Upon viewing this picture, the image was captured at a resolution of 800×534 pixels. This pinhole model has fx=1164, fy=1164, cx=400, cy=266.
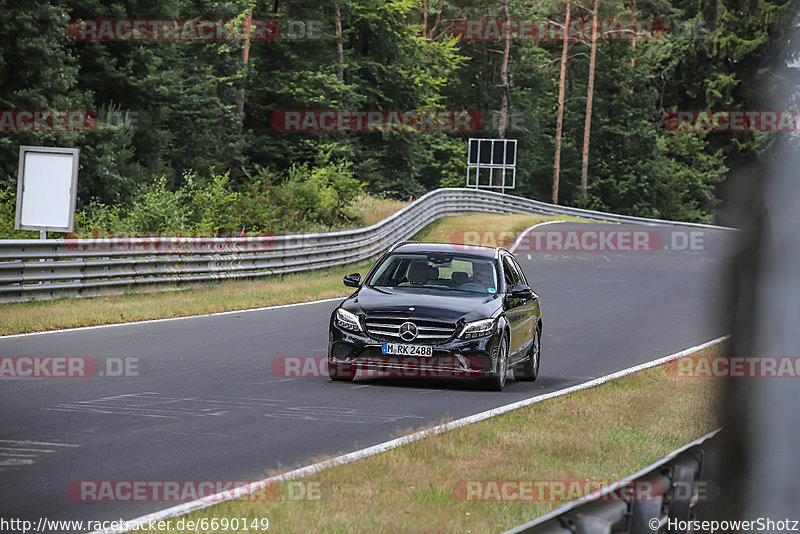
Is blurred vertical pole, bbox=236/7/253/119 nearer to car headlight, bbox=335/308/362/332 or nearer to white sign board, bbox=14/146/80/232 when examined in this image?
white sign board, bbox=14/146/80/232

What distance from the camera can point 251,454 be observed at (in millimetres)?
8375

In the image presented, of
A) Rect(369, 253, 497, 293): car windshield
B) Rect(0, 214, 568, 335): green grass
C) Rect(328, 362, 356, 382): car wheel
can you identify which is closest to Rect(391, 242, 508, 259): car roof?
Rect(369, 253, 497, 293): car windshield

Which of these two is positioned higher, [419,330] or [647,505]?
[647,505]

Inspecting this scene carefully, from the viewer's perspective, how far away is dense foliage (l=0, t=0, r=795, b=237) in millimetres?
36250

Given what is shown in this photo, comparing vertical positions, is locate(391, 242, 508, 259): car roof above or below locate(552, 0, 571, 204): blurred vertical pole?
below

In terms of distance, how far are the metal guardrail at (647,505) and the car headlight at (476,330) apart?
10428 millimetres

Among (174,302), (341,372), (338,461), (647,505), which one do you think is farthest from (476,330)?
(647,505)

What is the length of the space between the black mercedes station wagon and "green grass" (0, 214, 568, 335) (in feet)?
17.8

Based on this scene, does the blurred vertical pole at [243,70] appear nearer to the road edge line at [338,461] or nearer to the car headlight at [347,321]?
the car headlight at [347,321]

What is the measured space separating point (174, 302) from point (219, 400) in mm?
10660

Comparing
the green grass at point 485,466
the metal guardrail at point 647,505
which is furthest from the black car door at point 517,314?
the metal guardrail at point 647,505

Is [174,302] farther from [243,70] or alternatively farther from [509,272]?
[243,70]

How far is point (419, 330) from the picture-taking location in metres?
12.9

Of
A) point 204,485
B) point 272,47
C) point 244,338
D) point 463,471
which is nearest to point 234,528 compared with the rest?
point 204,485
